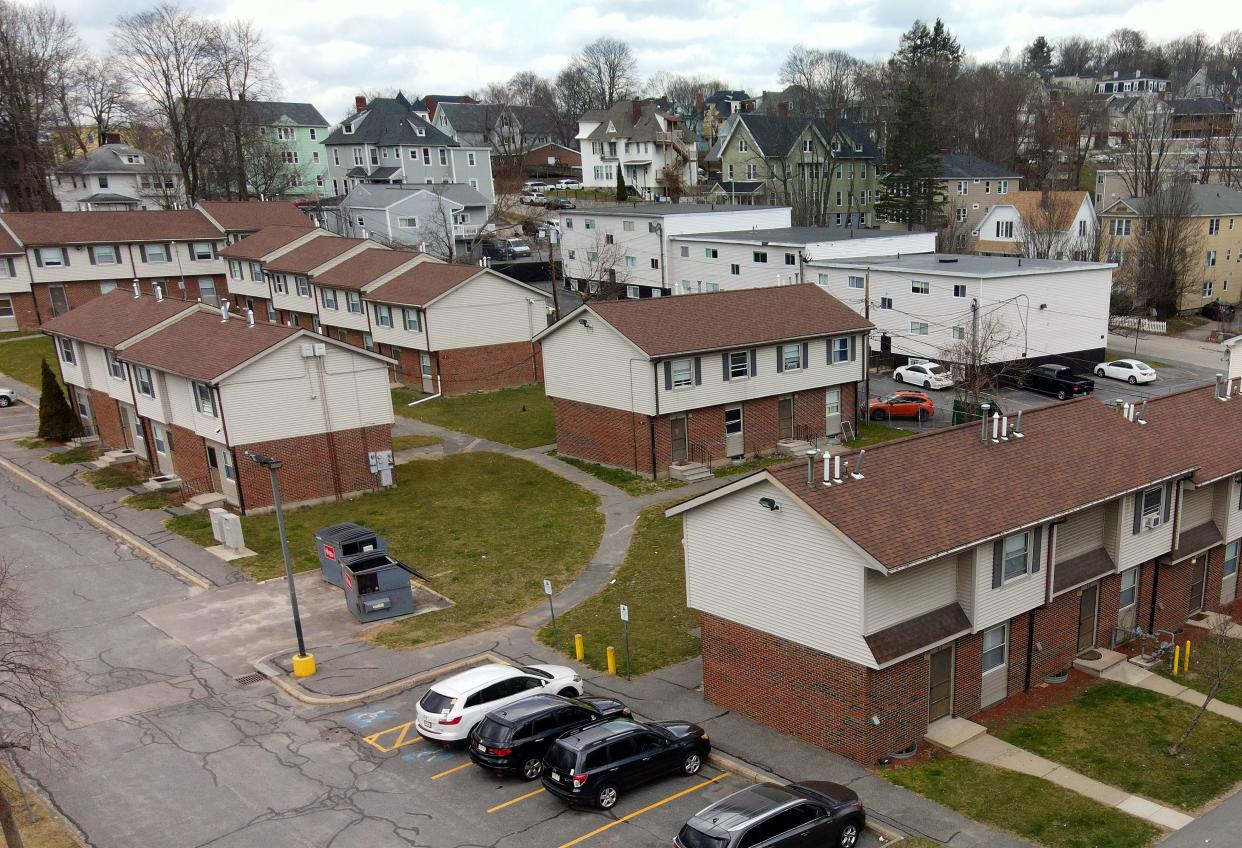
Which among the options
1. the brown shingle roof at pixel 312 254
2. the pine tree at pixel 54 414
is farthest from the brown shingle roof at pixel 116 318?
the brown shingle roof at pixel 312 254

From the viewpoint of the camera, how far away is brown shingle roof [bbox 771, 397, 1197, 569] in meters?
18.2

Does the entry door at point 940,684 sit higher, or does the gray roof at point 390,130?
the gray roof at point 390,130

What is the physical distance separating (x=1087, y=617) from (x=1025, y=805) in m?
7.73

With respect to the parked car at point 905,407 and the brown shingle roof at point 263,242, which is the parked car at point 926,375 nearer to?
the parked car at point 905,407

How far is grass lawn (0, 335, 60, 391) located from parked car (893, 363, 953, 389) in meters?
48.1

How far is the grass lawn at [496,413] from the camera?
44.8 meters

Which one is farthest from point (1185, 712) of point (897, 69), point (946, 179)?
point (897, 69)

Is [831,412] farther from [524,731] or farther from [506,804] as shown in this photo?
[506,804]

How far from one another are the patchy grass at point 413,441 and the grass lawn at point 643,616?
15572mm

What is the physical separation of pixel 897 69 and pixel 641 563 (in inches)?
4524

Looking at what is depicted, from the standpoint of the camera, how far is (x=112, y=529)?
110 feet

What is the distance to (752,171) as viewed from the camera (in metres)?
104

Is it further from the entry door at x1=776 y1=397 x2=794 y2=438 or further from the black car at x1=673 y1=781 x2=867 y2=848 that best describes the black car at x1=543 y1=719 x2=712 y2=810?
the entry door at x1=776 y1=397 x2=794 y2=438

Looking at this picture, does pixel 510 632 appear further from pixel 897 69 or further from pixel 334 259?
pixel 897 69
